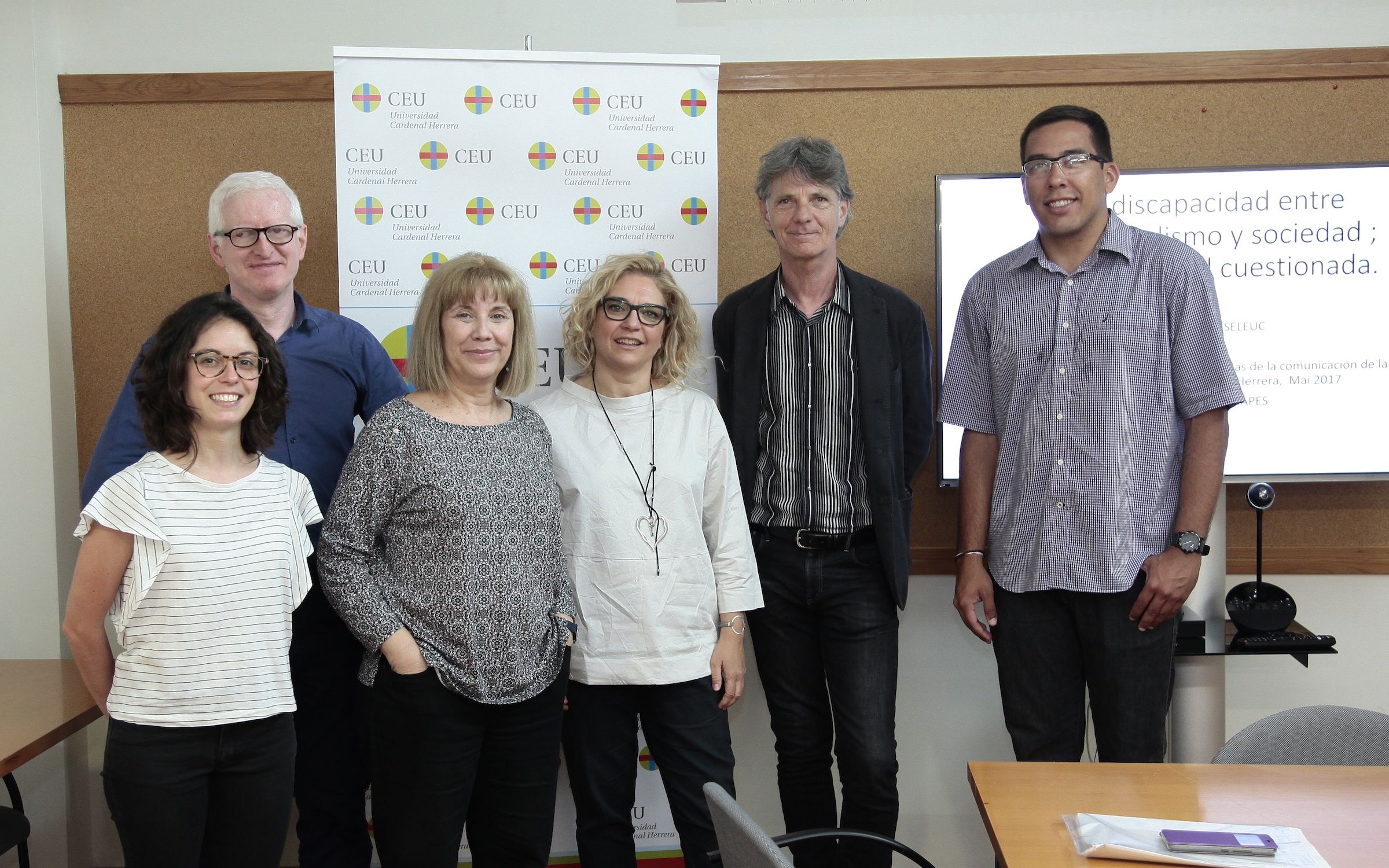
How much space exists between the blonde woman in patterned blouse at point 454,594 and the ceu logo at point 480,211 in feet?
2.19

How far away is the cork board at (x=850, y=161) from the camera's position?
2783 millimetres

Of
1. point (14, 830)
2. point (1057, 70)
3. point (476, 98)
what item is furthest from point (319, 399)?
point (1057, 70)

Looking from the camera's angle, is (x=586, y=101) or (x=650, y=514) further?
(x=586, y=101)

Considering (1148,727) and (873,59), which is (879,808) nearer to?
(1148,727)

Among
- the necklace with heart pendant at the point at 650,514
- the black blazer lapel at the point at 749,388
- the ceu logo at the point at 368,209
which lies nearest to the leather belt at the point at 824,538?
the black blazer lapel at the point at 749,388

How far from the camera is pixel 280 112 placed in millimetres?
2816

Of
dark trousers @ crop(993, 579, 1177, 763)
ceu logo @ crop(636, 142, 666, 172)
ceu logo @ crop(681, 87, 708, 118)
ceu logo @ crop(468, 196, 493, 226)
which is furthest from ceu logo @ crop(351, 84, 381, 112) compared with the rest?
dark trousers @ crop(993, 579, 1177, 763)

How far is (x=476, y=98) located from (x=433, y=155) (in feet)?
0.63

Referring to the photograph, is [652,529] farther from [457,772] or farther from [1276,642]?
[1276,642]

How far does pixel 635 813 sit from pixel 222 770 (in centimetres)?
131

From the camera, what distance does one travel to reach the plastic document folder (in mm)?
1241

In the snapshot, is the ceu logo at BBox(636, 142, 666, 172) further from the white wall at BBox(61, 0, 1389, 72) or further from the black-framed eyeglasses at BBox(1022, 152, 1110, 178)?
the black-framed eyeglasses at BBox(1022, 152, 1110, 178)

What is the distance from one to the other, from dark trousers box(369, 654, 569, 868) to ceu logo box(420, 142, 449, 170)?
4.52 ft

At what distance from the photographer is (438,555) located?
180 cm
